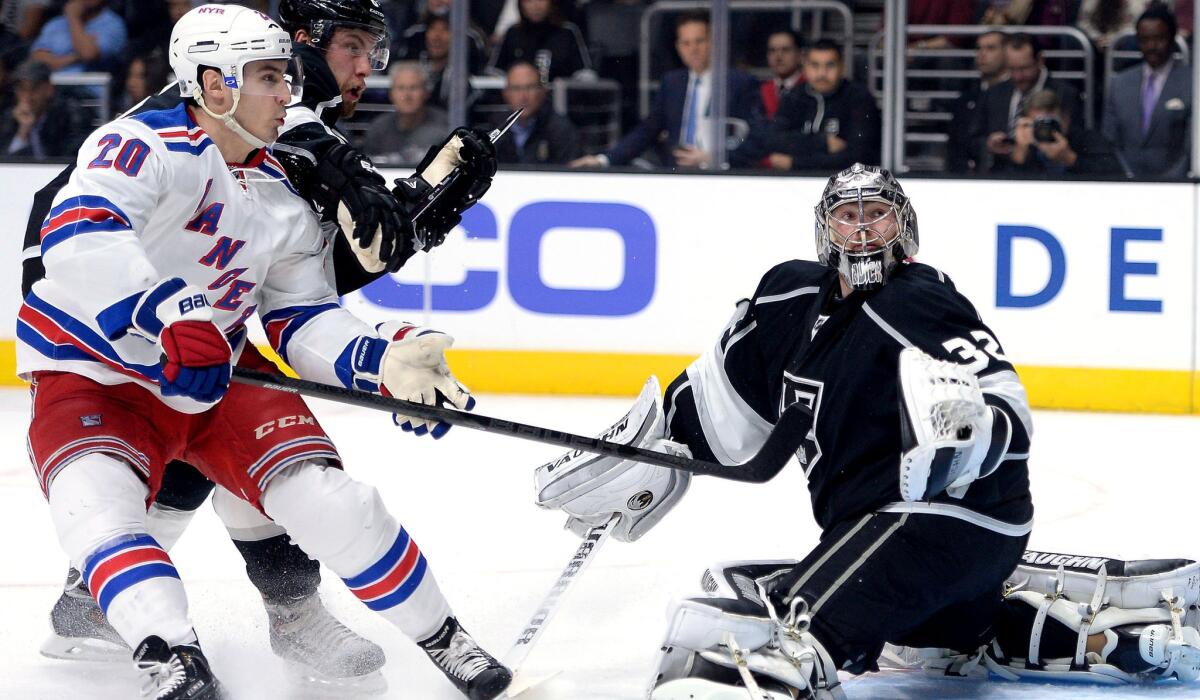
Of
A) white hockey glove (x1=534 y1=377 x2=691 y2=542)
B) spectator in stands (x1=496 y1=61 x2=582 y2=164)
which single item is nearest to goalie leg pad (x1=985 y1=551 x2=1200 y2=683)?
white hockey glove (x1=534 y1=377 x2=691 y2=542)

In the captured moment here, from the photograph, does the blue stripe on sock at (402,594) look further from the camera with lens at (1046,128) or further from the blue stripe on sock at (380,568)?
the camera with lens at (1046,128)

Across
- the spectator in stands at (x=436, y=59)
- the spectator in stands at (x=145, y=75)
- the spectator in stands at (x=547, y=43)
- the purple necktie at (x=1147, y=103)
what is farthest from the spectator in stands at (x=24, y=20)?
the purple necktie at (x=1147, y=103)

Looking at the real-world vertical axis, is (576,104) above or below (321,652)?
above

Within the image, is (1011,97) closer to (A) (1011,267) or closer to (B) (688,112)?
(A) (1011,267)

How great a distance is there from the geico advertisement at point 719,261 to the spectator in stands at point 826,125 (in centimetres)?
14

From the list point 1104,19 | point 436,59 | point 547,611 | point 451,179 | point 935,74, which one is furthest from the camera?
point 436,59

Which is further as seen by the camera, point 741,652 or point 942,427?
point 741,652

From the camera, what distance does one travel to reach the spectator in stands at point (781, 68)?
5922 mm

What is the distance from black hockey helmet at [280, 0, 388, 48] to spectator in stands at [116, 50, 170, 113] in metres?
3.27

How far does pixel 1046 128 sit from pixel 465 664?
371 cm

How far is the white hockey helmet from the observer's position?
2648mm

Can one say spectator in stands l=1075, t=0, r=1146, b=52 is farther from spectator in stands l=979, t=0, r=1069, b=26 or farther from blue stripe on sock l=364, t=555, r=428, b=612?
blue stripe on sock l=364, t=555, r=428, b=612

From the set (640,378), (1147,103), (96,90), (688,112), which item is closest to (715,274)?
(640,378)

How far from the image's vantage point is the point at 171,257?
8.77ft
